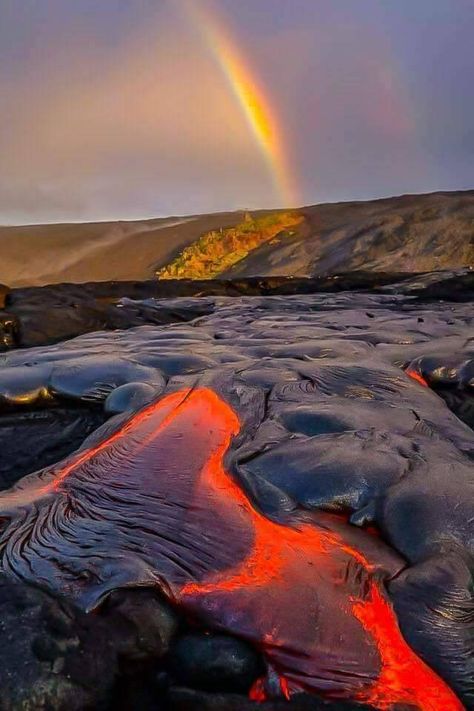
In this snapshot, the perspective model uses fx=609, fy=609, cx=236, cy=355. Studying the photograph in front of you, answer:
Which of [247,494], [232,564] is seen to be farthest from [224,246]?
[232,564]

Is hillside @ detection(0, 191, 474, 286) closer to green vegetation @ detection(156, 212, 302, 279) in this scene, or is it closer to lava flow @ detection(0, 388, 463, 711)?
green vegetation @ detection(156, 212, 302, 279)

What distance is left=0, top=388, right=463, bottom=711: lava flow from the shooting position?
1.05m

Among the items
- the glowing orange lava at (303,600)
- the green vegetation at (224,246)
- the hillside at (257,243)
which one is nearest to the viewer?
the glowing orange lava at (303,600)

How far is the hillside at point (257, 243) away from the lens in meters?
→ 13.4

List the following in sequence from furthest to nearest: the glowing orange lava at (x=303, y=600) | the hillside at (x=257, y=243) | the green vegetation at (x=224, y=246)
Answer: the green vegetation at (x=224, y=246) < the hillside at (x=257, y=243) < the glowing orange lava at (x=303, y=600)

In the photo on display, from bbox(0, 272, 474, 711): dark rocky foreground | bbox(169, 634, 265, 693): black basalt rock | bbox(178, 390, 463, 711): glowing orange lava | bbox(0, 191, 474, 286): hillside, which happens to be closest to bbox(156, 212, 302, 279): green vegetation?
bbox(0, 191, 474, 286): hillside

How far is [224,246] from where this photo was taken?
18.1 metres

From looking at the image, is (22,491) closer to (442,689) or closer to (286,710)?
(286,710)

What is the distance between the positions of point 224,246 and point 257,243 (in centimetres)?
100

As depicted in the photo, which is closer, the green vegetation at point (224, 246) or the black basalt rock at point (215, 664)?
the black basalt rock at point (215, 664)

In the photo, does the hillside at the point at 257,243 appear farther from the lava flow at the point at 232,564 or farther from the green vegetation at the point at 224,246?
the lava flow at the point at 232,564

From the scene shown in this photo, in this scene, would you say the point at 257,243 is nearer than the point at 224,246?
Yes

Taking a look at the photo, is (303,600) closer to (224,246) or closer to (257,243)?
(257,243)

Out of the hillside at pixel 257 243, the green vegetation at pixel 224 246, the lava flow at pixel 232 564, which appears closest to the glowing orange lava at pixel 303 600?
the lava flow at pixel 232 564
